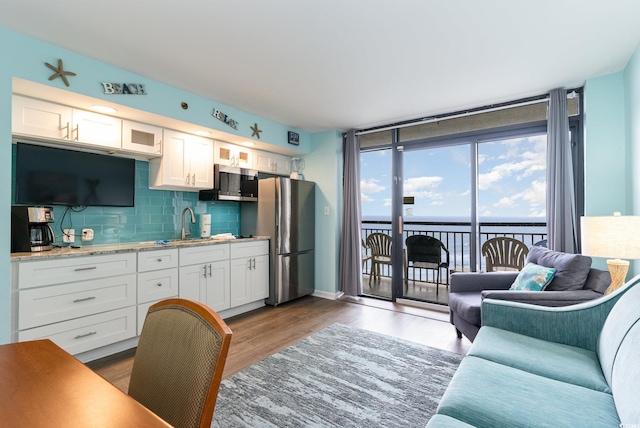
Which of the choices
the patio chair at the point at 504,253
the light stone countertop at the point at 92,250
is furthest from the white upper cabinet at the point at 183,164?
the patio chair at the point at 504,253

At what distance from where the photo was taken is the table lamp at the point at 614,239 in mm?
1968

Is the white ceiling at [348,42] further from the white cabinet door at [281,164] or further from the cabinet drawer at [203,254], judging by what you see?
the cabinet drawer at [203,254]

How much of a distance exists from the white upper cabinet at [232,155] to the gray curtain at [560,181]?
357 cm

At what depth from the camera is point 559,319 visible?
1841 millimetres

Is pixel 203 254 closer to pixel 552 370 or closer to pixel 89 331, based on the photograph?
pixel 89 331

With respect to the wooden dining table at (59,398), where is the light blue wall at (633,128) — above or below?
above

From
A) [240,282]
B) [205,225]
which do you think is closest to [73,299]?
[205,225]

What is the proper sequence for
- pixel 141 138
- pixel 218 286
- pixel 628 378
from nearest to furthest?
pixel 628 378 < pixel 141 138 < pixel 218 286

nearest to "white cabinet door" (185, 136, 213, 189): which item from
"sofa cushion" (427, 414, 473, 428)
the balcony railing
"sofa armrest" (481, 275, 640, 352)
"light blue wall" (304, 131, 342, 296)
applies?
"light blue wall" (304, 131, 342, 296)

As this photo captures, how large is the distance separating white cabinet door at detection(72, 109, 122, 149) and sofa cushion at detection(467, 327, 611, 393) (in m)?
3.41

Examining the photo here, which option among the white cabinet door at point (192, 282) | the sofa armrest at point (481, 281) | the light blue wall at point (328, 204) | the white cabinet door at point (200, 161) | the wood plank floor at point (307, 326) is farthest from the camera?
the light blue wall at point (328, 204)

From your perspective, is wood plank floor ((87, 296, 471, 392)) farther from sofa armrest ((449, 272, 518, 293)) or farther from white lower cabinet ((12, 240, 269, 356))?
sofa armrest ((449, 272, 518, 293))

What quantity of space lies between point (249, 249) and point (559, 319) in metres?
3.16

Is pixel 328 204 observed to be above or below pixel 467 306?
above
